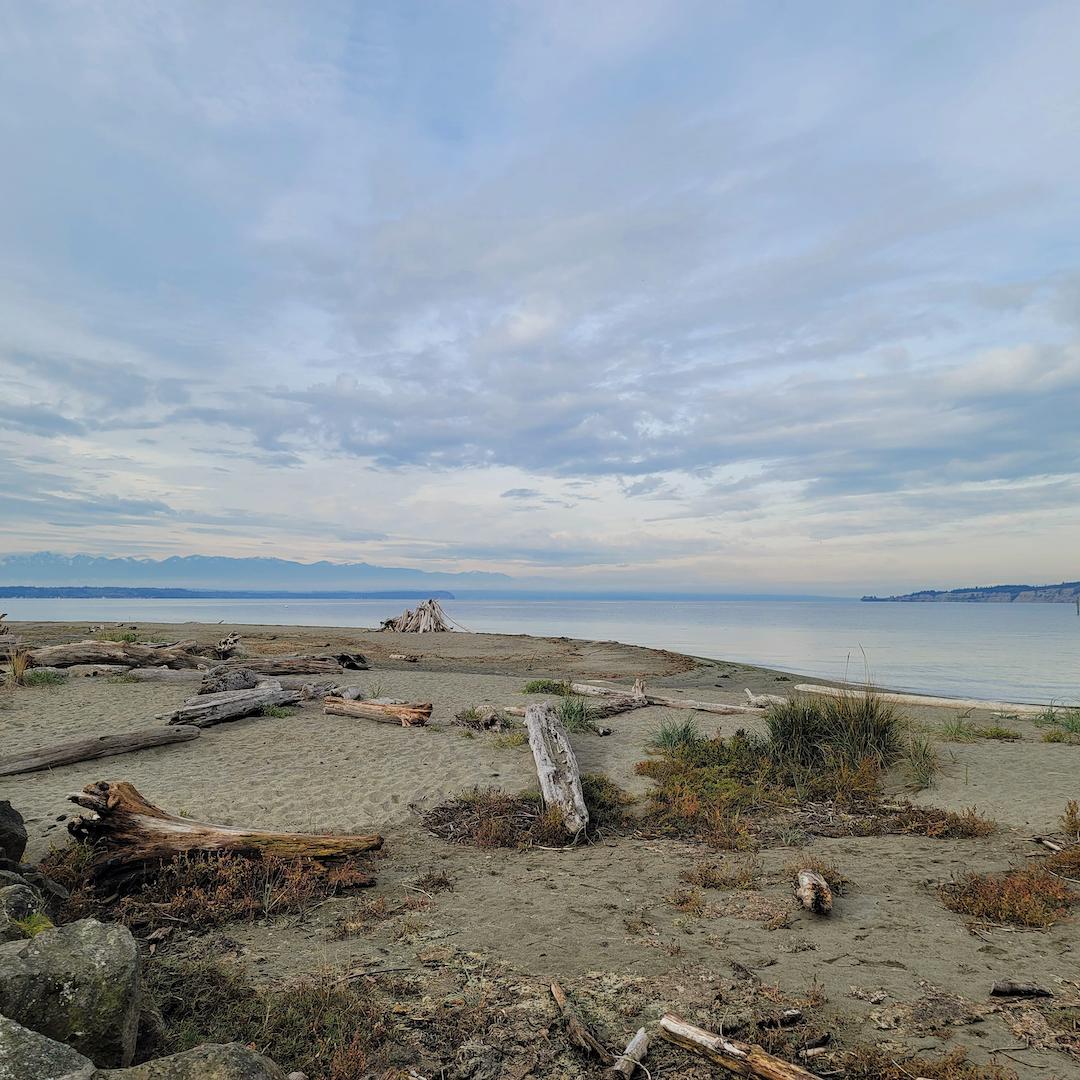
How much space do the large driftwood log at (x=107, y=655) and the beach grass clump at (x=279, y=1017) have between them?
1545 cm

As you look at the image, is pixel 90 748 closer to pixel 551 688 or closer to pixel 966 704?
pixel 551 688

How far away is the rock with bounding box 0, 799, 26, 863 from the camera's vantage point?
19.3ft

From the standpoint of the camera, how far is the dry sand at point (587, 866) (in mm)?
4891

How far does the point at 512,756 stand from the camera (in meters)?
11.4

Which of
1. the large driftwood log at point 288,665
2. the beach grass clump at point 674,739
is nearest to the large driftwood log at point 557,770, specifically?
the beach grass clump at point 674,739

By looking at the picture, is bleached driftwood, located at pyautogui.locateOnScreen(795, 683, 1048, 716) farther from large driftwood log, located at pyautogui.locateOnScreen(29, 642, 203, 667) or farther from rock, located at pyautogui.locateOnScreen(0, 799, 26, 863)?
large driftwood log, located at pyautogui.locateOnScreen(29, 642, 203, 667)

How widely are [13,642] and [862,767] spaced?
21.6 meters

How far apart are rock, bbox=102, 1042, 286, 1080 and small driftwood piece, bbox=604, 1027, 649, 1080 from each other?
1895 mm

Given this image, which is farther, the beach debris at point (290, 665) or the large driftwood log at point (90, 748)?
the beach debris at point (290, 665)

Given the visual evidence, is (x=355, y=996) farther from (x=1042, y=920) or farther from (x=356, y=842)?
(x=1042, y=920)

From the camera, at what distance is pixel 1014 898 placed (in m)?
5.82

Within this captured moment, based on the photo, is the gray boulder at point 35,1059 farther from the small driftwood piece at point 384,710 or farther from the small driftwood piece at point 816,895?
the small driftwood piece at point 384,710

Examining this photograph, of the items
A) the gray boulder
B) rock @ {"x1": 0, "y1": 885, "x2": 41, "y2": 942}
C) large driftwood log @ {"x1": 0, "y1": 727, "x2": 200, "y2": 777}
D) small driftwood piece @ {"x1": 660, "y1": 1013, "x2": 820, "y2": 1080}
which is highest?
the gray boulder

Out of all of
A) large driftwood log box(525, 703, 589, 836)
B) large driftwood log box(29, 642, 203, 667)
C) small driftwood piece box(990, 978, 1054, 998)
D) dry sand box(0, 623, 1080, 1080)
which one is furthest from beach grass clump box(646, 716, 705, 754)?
large driftwood log box(29, 642, 203, 667)
